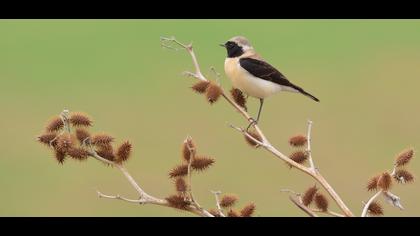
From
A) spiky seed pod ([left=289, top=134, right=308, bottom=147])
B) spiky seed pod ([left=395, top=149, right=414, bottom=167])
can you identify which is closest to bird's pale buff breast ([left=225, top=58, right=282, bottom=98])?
spiky seed pod ([left=289, top=134, right=308, bottom=147])

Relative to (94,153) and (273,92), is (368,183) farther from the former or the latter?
(273,92)

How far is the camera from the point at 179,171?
107 inches

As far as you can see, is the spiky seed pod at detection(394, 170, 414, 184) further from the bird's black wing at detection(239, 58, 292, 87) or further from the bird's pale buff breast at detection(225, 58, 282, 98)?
the bird's black wing at detection(239, 58, 292, 87)

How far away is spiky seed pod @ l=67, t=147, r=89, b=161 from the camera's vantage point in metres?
2.63

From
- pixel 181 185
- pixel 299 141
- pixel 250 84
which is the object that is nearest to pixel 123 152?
pixel 181 185

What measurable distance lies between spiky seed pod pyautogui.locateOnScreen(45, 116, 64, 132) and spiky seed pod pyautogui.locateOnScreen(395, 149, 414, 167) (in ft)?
4.95

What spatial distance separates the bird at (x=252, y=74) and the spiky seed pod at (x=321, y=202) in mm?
3098

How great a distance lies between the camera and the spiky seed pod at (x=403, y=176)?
2.86 m

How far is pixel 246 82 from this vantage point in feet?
19.5

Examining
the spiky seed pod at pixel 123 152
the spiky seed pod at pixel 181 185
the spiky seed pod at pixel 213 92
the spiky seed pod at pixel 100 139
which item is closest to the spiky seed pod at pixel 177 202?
the spiky seed pod at pixel 181 185

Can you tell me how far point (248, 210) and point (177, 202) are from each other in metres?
0.27

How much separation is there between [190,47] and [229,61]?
2756mm

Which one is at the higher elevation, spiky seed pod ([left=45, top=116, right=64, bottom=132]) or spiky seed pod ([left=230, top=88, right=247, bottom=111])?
spiky seed pod ([left=45, top=116, right=64, bottom=132])

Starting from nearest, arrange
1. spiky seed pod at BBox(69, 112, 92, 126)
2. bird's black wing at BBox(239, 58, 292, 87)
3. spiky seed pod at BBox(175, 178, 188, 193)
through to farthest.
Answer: spiky seed pod at BBox(175, 178, 188, 193)
spiky seed pod at BBox(69, 112, 92, 126)
bird's black wing at BBox(239, 58, 292, 87)
